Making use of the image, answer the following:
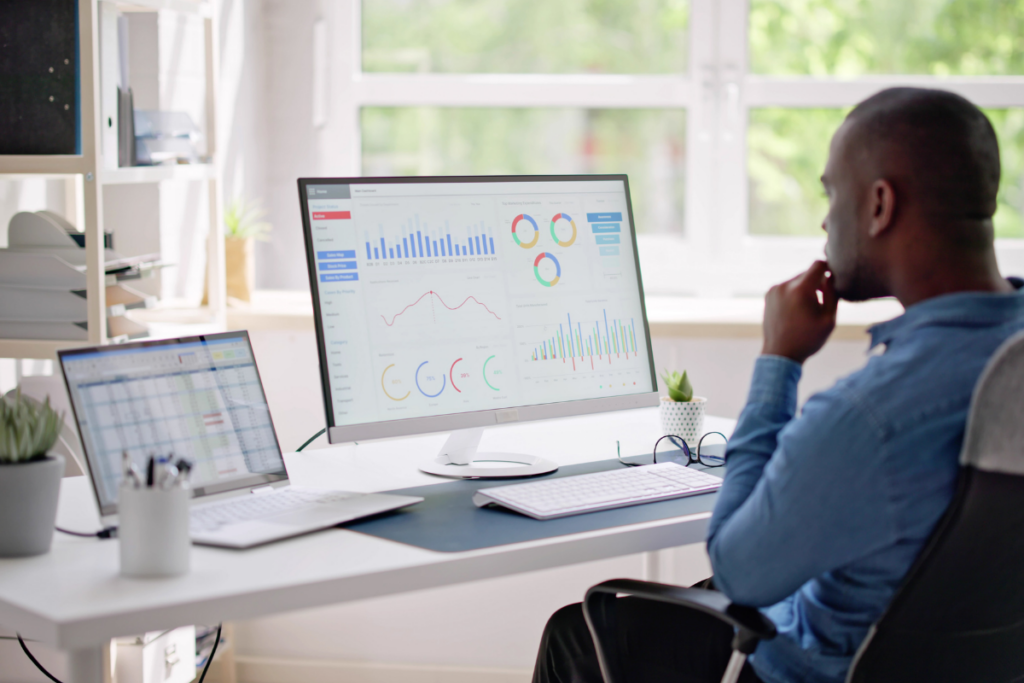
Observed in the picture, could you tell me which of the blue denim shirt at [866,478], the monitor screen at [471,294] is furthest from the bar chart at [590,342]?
the blue denim shirt at [866,478]

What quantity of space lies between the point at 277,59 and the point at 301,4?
0.55 ft

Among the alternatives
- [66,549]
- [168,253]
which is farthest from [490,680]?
[66,549]

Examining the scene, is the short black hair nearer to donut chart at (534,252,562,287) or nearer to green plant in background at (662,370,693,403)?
donut chart at (534,252,562,287)

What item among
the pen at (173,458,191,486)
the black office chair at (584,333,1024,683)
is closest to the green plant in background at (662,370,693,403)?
the black office chair at (584,333,1024,683)

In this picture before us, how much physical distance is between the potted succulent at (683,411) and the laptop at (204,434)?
604mm

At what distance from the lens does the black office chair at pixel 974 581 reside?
37.9 inches

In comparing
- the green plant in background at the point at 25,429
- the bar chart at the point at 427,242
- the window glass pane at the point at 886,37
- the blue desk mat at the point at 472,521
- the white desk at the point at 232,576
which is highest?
the window glass pane at the point at 886,37

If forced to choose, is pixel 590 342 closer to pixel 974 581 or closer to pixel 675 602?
pixel 675 602

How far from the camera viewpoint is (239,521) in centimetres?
125

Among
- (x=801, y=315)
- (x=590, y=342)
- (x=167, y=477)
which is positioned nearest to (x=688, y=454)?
(x=590, y=342)

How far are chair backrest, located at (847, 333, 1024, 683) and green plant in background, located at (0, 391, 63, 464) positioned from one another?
921 mm

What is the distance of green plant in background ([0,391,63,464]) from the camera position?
112 centimetres

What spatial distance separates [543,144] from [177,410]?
1.78m

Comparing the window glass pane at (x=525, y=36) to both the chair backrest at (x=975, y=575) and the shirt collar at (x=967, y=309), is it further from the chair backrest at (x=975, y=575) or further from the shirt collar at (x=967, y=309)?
the chair backrest at (x=975, y=575)
